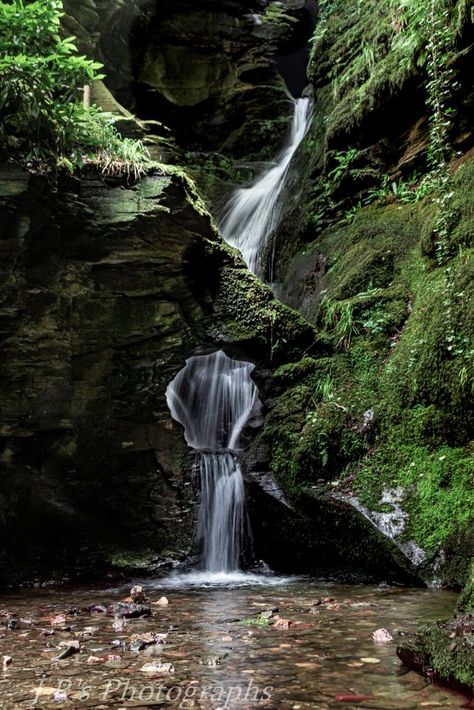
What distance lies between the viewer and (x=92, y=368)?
253 inches

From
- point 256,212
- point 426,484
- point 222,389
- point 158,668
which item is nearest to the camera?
point 158,668

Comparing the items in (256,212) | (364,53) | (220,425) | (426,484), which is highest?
(364,53)

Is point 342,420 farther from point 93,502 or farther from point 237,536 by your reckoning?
point 93,502

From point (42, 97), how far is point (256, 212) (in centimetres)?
596

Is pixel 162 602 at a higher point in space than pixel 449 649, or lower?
lower

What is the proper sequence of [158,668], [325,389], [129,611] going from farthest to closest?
[325,389] < [129,611] < [158,668]

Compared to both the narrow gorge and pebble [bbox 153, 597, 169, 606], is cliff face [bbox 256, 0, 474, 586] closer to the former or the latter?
the narrow gorge

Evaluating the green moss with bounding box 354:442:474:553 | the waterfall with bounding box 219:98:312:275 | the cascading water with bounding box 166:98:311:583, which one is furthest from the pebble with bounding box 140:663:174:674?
the waterfall with bounding box 219:98:312:275

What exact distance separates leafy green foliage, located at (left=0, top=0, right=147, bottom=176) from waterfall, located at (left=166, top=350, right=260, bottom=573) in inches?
118

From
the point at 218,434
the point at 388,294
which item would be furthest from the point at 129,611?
the point at 388,294

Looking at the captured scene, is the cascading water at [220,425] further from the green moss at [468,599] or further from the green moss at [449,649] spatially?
the green moss at [449,649]

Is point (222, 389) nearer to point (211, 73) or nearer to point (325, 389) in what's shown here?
point (325, 389)

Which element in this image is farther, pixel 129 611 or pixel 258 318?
pixel 258 318

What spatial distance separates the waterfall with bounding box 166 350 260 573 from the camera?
6324 millimetres
